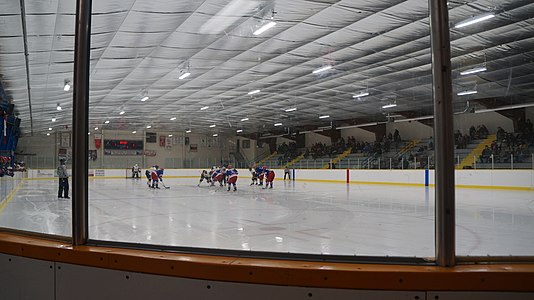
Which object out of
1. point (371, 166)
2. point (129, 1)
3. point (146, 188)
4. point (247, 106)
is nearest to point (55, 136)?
point (129, 1)

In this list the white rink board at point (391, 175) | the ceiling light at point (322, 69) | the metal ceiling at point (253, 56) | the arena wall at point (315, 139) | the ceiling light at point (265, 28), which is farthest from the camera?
the arena wall at point (315, 139)

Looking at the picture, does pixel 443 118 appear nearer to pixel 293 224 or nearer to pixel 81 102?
pixel 81 102

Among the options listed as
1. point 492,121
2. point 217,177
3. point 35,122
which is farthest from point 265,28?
point 35,122

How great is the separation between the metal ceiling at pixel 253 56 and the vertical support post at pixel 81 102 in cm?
10

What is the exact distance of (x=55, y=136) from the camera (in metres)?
2.98

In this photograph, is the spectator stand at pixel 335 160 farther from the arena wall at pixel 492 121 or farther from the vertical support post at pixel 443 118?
the vertical support post at pixel 443 118

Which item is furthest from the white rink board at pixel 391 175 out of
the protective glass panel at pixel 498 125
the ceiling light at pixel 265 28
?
the ceiling light at pixel 265 28

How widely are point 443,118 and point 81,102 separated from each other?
5.58ft

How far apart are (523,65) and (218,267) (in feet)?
26.9

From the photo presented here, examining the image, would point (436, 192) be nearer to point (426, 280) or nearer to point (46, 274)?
point (426, 280)

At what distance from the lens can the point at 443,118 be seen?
1.70 meters

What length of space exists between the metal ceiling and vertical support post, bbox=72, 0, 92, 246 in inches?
4.1

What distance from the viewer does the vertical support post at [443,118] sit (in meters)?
1.69

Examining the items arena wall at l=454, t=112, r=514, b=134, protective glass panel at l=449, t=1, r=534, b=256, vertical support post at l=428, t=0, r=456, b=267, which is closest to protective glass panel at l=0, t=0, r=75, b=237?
vertical support post at l=428, t=0, r=456, b=267
